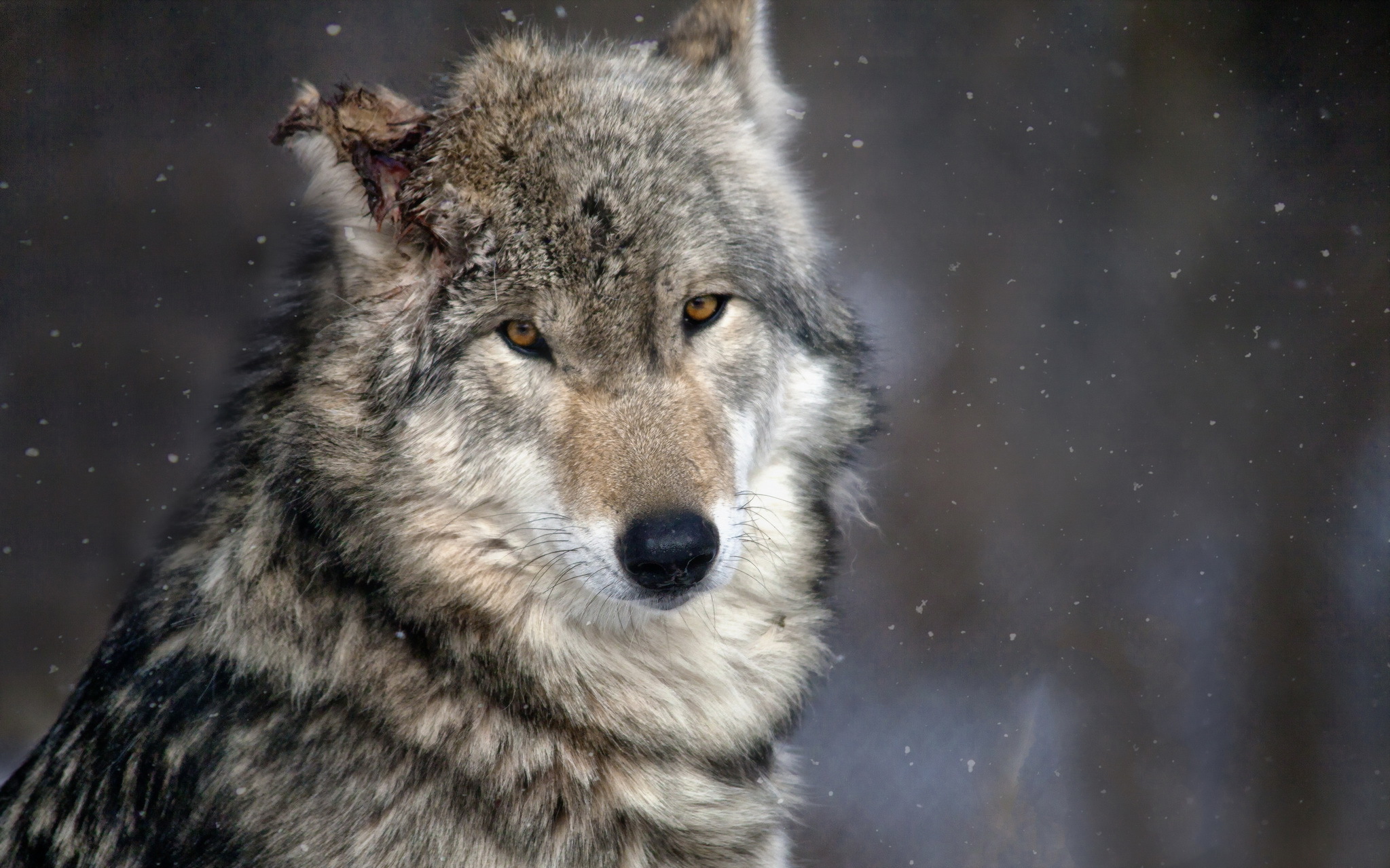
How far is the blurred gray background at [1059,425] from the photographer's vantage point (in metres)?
4.11

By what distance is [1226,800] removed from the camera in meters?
4.47

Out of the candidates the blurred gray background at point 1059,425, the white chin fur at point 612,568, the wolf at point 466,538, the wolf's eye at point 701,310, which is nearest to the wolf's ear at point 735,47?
the wolf at point 466,538

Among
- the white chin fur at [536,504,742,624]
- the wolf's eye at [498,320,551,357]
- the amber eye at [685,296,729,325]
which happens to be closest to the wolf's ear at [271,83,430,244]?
the wolf's eye at [498,320,551,357]

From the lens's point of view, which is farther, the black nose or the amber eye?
the amber eye

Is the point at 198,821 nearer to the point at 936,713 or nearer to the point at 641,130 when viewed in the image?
the point at 641,130

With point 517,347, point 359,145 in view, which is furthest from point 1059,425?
point 359,145

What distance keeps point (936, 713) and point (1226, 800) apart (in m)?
1.32

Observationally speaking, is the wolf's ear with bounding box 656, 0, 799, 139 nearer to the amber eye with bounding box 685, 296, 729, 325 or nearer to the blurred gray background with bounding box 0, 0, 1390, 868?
the amber eye with bounding box 685, 296, 729, 325

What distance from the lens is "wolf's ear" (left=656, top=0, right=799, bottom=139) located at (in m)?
2.39

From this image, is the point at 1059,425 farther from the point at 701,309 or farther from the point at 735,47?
the point at 701,309

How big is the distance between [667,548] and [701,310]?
0.55 m

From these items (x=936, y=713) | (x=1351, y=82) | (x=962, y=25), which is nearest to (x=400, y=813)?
(x=936, y=713)

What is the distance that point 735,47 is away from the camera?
240 centimetres

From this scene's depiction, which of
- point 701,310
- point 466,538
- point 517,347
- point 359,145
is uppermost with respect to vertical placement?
point 359,145
